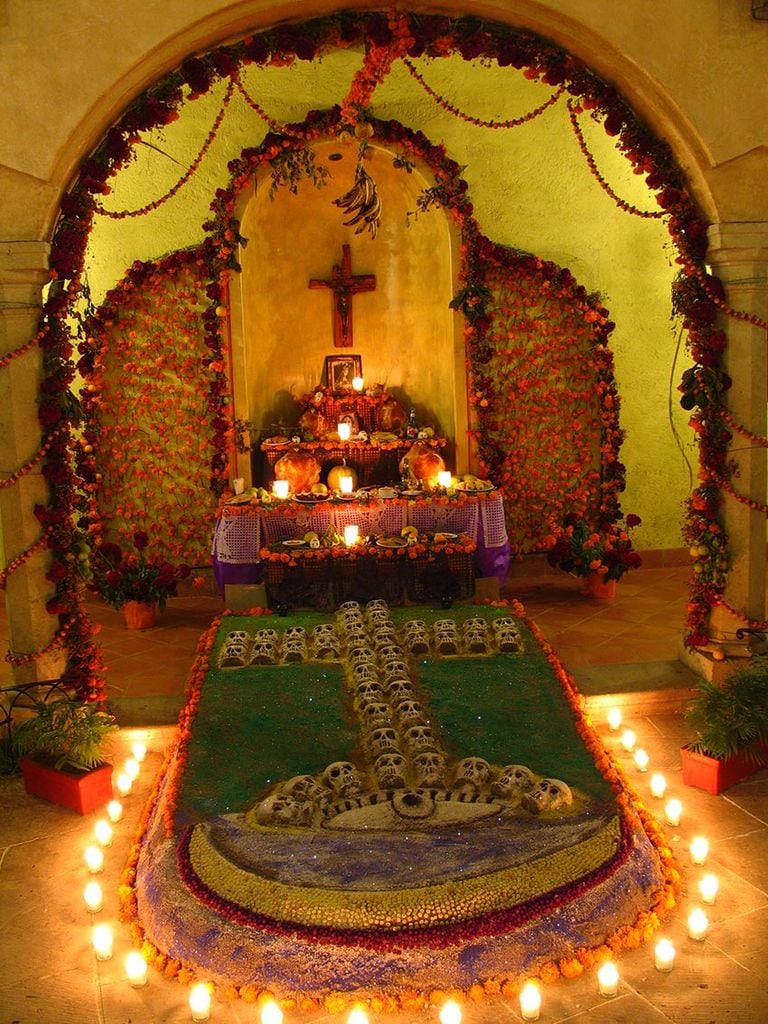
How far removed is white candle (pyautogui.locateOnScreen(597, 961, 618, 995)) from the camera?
163 inches

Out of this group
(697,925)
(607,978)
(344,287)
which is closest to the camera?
(607,978)

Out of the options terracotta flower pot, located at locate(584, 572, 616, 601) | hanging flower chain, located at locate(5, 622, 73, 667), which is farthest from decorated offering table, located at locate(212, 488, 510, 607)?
hanging flower chain, located at locate(5, 622, 73, 667)

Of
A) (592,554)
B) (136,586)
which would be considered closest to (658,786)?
(592,554)

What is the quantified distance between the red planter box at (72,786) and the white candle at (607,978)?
3260mm

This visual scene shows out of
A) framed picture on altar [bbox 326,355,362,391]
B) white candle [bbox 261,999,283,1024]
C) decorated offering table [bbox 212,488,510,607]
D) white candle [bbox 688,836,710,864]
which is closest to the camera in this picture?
white candle [bbox 261,999,283,1024]

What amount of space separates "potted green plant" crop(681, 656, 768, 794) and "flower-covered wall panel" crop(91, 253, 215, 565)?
5.77m

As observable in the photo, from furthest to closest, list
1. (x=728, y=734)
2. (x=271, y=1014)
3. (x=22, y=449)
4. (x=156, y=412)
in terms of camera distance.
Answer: (x=156, y=412) < (x=22, y=449) < (x=728, y=734) < (x=271, y=1014)

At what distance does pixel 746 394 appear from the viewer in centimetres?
704

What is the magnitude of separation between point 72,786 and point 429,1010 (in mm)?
2808

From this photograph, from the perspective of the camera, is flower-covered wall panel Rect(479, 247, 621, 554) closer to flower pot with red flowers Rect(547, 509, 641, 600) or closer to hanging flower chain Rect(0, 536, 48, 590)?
flower pot with red flowers Rect(547, 509, 641, 600)

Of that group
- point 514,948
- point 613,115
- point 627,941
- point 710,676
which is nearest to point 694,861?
point 627,941

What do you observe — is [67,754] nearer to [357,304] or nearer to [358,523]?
[358,523]

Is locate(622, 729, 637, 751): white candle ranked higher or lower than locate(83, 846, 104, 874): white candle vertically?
higher

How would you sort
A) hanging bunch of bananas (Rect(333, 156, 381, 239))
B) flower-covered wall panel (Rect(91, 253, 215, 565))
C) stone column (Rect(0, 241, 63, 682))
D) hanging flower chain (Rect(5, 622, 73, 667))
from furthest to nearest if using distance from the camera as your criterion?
flower-covered wall panel (Rect(91, 253, 215, 565))
hanging bunch of bananas (Rect(333, 156, 381, 239))
hanging flower chain (Rect(5, 622, 73, 667))
stone column (Rect(0, 241, 63, 682))
